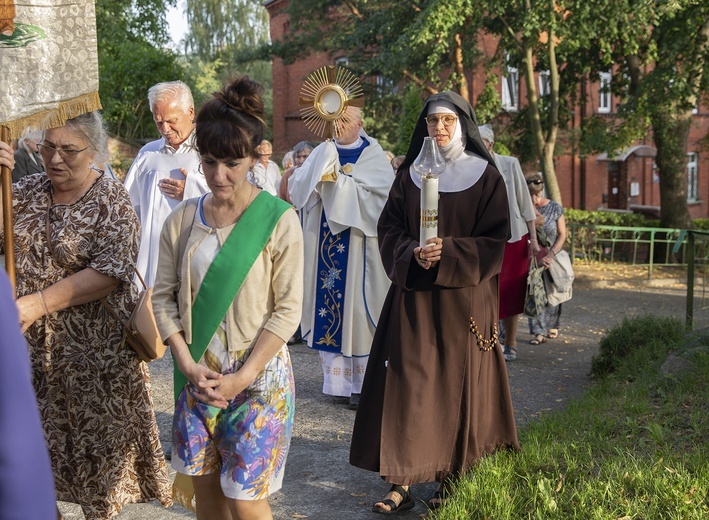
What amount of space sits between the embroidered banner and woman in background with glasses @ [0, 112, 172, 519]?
0.14m

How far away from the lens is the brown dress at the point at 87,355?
353 centimetres

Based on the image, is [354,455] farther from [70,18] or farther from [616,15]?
[616,15]

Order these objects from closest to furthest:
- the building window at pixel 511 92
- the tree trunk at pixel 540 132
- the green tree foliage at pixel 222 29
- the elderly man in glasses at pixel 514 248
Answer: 1. the elderly man in glasses at pixel 514 248
2. the tree trunk at pixel 540 132
3. the building window at pixel 511 92
4. the green tree foliage at pixel 222 29

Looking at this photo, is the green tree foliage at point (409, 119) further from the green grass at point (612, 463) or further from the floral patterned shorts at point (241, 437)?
the floral patterned shorts at point (241, 437)

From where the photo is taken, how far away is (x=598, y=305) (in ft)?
44.1

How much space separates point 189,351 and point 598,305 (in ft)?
36.4

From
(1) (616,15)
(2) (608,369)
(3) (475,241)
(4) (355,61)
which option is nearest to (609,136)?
(1) (616,15)

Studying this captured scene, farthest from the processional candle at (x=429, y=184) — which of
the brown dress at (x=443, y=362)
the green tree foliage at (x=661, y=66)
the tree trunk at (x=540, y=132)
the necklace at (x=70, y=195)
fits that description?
the tree trunk at (x=540, y=132)

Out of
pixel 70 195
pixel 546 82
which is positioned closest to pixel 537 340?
pixel 70 195

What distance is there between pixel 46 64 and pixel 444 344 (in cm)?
228

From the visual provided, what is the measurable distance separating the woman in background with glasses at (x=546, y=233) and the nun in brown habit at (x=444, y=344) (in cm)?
501

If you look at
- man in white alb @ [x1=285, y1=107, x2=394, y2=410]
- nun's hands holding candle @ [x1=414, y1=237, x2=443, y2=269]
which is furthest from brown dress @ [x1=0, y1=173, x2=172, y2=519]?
man in white alb @ [x1=285, y1=107, x2=394, y2=410]

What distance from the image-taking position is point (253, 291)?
3.15 meters

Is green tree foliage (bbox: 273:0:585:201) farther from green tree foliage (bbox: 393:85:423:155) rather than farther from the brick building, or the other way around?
the brick building
